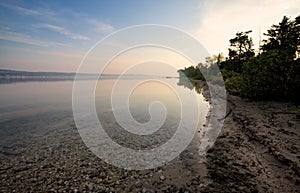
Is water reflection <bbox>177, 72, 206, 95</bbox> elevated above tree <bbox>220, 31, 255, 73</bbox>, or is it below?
below

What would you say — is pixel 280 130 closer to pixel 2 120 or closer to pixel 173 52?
pixel 173 52

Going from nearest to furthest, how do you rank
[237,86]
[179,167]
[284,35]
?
[179,167] < [237,86] < [284,35]

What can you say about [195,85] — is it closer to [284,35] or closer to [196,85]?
[196,85]

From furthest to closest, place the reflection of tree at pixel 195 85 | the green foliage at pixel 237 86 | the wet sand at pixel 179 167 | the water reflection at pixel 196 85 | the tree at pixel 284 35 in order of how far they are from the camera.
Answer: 1. the reflection of tree at pixel 195 85
2. the water reflection at pixel 196 85
3. the tree at pixel 284 35
4. the green foliage at pixel 237 86
5. the wet sand at pixel 179 167

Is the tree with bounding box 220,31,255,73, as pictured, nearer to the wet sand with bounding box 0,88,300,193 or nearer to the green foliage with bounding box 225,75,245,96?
the green foliage with bounding box 225,75,245,96

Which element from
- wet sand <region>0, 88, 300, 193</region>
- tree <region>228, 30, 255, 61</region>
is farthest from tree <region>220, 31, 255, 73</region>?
wet sand <region>0, 88, 300, 193</region>

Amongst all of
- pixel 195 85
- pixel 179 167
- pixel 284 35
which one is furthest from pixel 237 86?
pixel 195 85

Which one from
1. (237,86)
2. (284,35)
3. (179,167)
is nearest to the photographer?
(179,167)

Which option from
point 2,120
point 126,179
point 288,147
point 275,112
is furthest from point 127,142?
point 2,120

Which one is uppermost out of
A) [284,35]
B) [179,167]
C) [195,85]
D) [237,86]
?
[284,35]

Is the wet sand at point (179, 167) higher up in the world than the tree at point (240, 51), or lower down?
lower down

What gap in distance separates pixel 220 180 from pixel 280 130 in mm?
5980

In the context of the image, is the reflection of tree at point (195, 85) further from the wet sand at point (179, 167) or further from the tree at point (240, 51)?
the wet sand at point (179, 167)

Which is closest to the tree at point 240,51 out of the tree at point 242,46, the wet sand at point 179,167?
the tree at point 242,46
